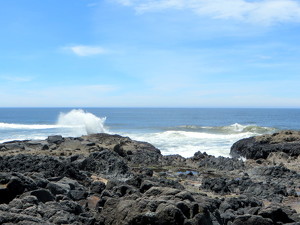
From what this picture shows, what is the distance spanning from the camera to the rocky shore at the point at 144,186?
7.95 meters

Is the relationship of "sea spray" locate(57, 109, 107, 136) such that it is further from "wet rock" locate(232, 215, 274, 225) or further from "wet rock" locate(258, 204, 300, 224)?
"wet rock" locate(232, 215, 274, 225)

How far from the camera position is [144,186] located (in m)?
11.6

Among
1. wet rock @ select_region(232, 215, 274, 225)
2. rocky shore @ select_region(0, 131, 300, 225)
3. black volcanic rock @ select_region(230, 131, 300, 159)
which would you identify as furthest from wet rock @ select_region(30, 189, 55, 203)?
black volcanic rock @ select_region(230, 131, 300, 159)

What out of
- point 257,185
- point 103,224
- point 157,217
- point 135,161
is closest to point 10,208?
point 103,224

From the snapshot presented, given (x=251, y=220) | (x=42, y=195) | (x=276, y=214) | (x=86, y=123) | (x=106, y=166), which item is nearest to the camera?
(x=251, y=220)

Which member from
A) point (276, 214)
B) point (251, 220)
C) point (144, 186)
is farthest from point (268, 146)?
point (251, 220)

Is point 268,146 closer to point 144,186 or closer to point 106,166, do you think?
point 106,166

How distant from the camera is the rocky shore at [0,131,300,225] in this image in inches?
313

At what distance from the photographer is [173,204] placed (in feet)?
25.7

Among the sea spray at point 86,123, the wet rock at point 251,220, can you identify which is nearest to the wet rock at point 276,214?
the wet rock at point 251,220

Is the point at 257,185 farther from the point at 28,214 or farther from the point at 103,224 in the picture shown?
the point at 28,214

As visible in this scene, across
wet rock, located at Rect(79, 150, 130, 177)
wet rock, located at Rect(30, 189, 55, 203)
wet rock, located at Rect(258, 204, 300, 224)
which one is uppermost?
wet rock, located at Rect(30, 189, 55, 203)

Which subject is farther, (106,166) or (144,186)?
(106,166)

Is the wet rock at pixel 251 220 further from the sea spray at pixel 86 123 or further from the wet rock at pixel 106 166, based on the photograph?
the sea spray at pixel 86 123
